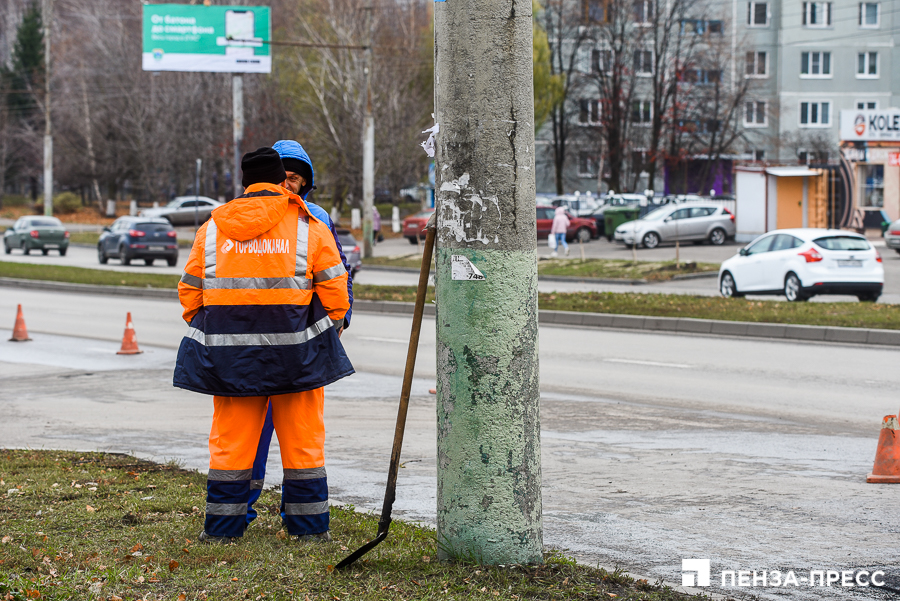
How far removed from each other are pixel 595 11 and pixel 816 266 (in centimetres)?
4735

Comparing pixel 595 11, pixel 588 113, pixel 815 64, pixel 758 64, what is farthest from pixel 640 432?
pixel 815 64

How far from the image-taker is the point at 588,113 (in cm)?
6656

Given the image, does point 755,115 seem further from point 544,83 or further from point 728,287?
point 728,287

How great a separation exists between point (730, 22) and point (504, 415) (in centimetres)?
6768

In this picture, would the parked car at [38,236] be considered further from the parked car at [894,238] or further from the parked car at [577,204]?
the parked car at [894,238]

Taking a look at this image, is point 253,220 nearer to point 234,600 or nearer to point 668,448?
point 234,600

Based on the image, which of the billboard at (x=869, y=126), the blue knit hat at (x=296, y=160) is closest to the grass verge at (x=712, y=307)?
the blue knit hat at (x=296, y=160)

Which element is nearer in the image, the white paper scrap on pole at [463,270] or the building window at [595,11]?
the white paper scrap on pole at [463,270]

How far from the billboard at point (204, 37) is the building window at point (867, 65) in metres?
47.7

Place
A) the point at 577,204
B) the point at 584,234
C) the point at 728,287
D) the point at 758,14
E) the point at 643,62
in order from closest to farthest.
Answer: the point at 728,287 → the point at 584,234 → the point at 577,204 → the point at 643,62 → the point at 758,14

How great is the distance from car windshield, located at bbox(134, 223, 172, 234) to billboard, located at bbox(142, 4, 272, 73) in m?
5.21

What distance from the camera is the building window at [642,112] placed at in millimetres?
65188

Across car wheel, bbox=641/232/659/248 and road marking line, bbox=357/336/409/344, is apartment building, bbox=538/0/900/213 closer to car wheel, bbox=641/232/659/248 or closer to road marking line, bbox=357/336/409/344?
car wheel, bbox=641/232/659/248

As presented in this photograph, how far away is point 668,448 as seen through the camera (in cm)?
758
